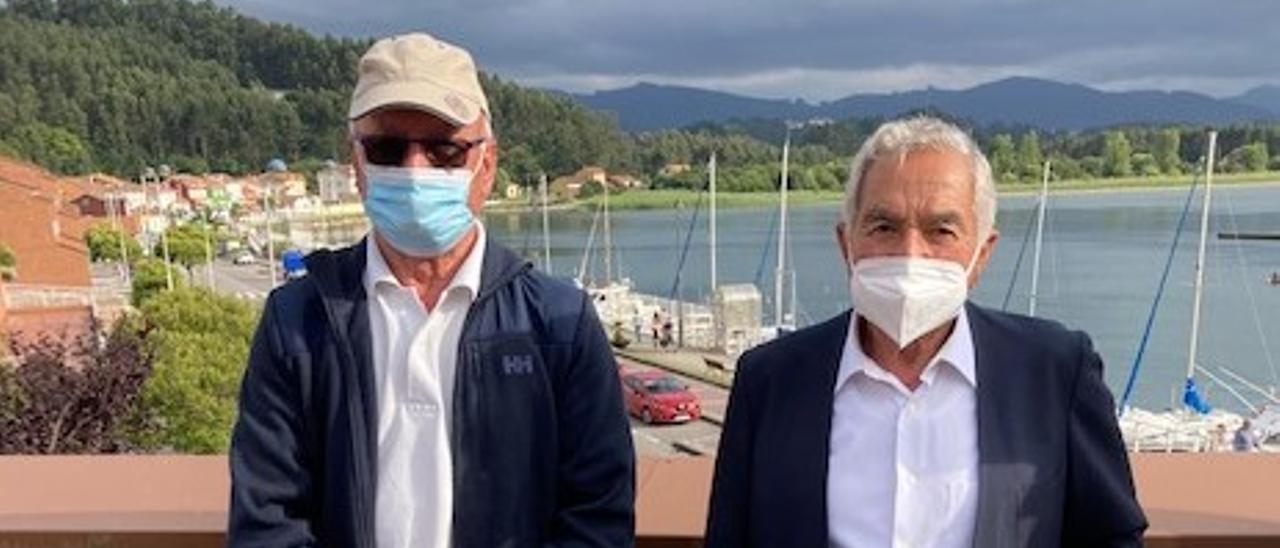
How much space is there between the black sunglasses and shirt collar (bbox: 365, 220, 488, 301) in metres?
0.12

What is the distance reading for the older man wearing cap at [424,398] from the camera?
1.71 meters

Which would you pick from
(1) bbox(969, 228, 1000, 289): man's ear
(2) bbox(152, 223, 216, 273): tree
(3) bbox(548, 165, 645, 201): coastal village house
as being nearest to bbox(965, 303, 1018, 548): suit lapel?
(1) bbox(969, 228, 1000, 289): man's ear

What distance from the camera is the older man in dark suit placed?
1636 millimetres

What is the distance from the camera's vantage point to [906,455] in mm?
1662

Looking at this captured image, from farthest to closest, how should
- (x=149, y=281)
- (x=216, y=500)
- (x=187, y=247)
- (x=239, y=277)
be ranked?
(x=239, y=277) < (x=187, y=247) < (x=149, y=281) < (x=216, y=500)

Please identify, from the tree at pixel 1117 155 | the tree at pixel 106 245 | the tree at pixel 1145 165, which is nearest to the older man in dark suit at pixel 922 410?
the tree at pixel 106 245

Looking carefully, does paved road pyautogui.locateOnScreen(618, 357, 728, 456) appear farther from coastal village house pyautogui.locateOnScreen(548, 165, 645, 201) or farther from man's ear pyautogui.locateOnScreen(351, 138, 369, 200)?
coastal village house pyautogui.locateOnScreen(548, 165, 645, 201)

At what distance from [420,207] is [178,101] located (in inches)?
4097

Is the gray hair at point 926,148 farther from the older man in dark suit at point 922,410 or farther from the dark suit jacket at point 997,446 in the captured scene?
the dark suit jacket at point 997,446

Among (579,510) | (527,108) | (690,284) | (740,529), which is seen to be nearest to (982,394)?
(740,529)

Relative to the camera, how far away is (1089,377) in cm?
166

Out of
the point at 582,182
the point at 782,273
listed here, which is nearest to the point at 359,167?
the point at 782,273

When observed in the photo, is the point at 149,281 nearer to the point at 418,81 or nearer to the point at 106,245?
the point at 106,245

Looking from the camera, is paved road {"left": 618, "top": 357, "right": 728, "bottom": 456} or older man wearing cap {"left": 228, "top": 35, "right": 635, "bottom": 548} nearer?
older man wearing cap {"left": 228, "top": 35, "right": 635, "bottom": 548}
